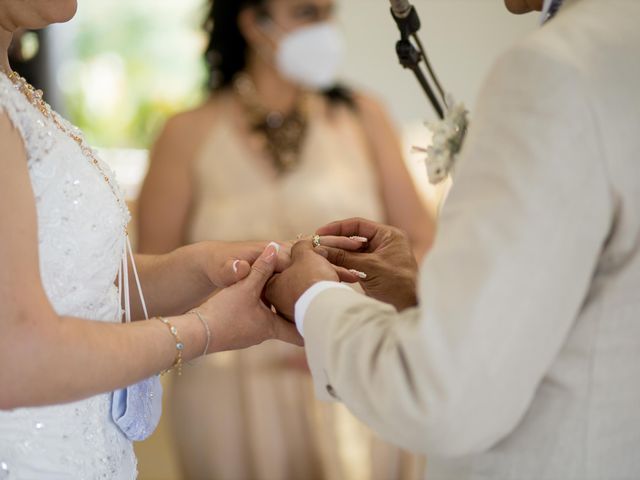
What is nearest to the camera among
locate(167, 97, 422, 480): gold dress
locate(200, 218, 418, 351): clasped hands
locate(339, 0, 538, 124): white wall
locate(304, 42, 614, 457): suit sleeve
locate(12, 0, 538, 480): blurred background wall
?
locate(304, 42, 614, 457): suit sleeve

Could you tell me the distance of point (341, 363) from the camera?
3.81 ft

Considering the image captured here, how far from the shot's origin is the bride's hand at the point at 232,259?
1498 millimetres

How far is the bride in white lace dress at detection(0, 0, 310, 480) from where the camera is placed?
115cm

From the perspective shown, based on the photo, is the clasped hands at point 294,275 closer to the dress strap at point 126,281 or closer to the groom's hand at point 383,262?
the groom's hand at point 383,262

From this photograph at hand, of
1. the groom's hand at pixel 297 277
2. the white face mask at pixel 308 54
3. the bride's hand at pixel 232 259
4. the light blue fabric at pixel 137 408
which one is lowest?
the white face mask at pixel 308 54

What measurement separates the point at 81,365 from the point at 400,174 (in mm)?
1813

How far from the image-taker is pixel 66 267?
133cm

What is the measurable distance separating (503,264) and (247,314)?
1.77ft

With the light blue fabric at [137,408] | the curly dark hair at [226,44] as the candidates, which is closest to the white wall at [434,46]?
the curly dark hair at [226,44]

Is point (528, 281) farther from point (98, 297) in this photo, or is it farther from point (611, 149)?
point (98, 297)

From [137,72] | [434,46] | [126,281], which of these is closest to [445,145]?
[126,281]

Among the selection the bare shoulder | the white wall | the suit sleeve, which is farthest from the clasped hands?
the white wall

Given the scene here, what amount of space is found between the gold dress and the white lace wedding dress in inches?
51.3

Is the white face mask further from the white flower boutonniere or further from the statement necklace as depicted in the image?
the white flower boutonniere
